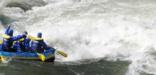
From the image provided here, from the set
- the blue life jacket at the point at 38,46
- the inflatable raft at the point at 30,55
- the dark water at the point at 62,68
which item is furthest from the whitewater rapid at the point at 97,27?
the blue life jacket at the point at 38,46

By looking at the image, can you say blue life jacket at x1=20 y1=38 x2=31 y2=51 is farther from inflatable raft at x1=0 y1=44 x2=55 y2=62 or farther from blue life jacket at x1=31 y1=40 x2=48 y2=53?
inflatable raft at x1=0 y1=44 x2=55 y2=62

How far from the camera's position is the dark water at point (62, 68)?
14891 millimetres

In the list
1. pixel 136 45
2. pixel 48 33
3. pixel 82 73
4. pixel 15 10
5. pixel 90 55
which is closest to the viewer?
pixel 82 73

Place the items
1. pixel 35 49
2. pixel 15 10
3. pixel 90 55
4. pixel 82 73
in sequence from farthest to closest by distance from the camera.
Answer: pixel 15 10 < pixel 90 55 < pixel 35 49 < pixel 82 73

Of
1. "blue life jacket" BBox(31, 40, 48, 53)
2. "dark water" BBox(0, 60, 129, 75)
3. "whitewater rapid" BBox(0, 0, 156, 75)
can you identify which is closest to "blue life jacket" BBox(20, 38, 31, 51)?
"blue life jacket" BBox(31, 40, 48, 53)

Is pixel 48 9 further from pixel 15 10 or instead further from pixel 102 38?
pixel 102 38

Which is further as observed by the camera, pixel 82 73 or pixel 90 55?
pixel 90 55

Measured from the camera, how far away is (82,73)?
15.0 m

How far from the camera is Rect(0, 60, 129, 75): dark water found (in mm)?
14891

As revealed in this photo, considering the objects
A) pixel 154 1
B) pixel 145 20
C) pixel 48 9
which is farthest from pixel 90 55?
pixel 154 1

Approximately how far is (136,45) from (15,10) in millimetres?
9064

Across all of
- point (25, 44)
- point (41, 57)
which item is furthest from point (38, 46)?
point (25, 44)

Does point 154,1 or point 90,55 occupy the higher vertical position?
point 154,1

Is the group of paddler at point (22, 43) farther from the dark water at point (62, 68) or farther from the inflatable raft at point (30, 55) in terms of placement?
the dark water at point (62, 68)
